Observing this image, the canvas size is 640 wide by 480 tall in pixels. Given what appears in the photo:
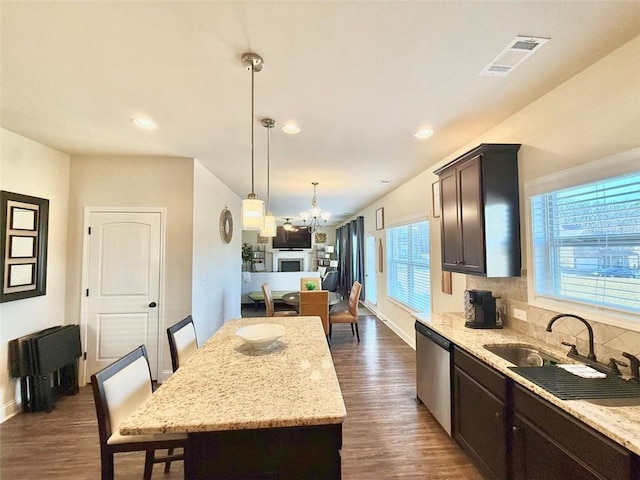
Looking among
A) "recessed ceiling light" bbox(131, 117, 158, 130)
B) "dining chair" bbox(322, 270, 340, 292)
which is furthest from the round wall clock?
"dining chair" bbox(322, 270, 340, 292)

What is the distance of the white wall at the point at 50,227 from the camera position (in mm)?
2832

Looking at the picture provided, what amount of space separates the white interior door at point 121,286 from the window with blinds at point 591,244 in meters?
3.91

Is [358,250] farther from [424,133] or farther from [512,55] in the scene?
[512,55]

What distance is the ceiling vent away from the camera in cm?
164

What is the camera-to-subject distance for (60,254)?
136 inches

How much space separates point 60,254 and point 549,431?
15.2ft

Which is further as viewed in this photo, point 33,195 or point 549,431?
point 33,195

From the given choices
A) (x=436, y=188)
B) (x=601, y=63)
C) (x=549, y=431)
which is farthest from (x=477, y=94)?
(x=549, y=431)

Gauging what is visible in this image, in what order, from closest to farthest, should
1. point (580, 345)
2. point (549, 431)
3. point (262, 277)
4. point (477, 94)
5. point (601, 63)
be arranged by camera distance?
point (549, 431)
point (601, 63)
point (580, 345)
point (477, 94)
point (262, 277)

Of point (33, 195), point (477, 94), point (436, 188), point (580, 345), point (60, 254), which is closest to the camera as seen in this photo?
point (580, 345)

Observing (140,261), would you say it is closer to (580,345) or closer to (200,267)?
(200,267)

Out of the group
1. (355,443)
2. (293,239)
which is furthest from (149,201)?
(293,239)

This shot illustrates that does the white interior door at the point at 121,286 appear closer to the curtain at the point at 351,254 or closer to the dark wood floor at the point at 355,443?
the dark wood floor at the point at 355,443

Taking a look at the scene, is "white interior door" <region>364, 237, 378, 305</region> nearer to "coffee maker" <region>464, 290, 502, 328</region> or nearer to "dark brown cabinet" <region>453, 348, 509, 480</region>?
"coffee maker" <region>464, 290, 502, 328</region>
